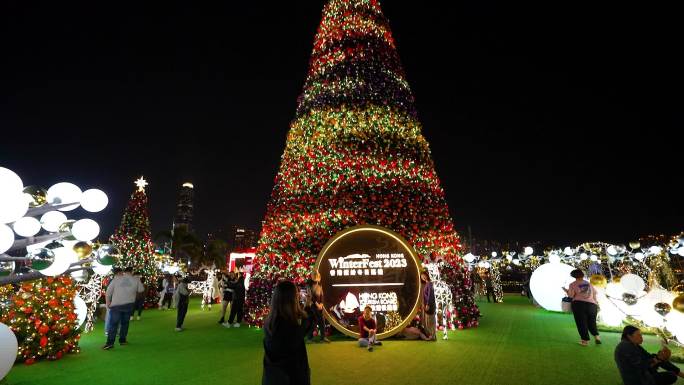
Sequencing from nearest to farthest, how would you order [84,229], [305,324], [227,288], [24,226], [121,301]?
1. [305,324]
2. [24,226]
3. [84,229]
4. [121,301]
5. [227,288]

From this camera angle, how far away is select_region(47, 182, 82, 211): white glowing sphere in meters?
4.48

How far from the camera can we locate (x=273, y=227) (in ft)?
34.7

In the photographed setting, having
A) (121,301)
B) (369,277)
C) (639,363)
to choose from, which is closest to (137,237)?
(121,301)

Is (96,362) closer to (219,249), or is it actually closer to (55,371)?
(55,371)

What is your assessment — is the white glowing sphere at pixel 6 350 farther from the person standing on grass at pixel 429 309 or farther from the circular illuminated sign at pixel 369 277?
the person standing on grass at pixel 429 309

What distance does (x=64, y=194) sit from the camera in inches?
180

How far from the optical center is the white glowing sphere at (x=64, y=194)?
448cm

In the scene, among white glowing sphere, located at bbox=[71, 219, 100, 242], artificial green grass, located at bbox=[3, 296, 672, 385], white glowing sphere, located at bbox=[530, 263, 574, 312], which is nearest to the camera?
white glowing sphere, located at bbox=[71, 219, 100, 242]

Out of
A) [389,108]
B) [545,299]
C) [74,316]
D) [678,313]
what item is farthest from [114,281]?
[545,299]

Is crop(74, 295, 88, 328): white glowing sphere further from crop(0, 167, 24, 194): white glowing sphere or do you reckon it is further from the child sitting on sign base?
the child sitting on sign base

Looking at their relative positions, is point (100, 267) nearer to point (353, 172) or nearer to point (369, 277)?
point (369, 277)

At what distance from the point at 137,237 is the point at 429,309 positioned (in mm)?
15823

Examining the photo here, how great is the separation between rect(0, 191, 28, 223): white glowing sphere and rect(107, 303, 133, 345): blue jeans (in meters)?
5.40

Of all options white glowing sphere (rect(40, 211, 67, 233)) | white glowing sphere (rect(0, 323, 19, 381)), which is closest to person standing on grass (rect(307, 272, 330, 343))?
white glowing sphere (rect(40, 211, 67, 233))
